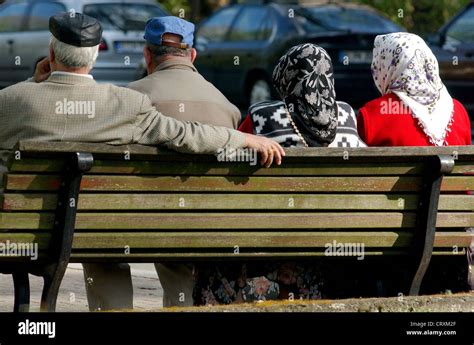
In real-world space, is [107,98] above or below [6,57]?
below

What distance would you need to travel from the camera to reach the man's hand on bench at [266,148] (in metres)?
5.94

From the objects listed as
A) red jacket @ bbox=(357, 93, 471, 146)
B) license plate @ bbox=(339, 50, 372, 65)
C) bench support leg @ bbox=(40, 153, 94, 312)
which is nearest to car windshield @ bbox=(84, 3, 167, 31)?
license plate @ bbox=(339, 50, 372, 65)

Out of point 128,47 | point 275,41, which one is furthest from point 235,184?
point 128,47

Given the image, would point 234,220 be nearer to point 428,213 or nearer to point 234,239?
point 234,239

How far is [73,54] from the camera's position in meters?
5.99

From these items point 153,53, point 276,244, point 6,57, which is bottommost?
point 276,244

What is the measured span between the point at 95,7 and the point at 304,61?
15235 mm

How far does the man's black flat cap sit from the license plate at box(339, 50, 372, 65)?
13.0 m

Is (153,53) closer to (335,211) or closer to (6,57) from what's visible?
(335,211)

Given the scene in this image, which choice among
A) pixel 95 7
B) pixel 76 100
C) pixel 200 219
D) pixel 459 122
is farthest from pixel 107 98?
pixel 95 7

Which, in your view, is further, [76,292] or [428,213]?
[76,292]

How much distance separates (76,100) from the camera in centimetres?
589

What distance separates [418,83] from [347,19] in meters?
13.1

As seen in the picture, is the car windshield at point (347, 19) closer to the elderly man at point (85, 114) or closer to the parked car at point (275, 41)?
the parked car at point (275, 41)
